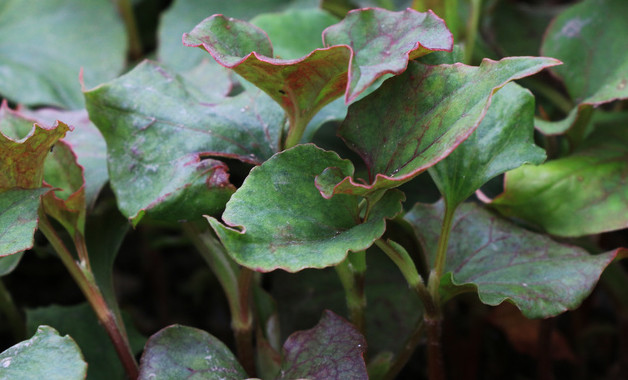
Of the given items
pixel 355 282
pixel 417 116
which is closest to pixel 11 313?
pixel 355 282

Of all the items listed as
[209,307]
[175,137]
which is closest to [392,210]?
[175,137]

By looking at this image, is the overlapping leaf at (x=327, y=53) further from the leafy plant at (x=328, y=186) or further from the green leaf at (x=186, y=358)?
the green leaf at (x=186, y=358)

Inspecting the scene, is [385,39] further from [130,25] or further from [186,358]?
[130,25]

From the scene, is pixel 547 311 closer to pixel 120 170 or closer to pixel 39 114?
pixel 120 170

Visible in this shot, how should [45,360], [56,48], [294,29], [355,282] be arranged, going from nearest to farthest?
[45,360] → [355,282] → [294,29] → [56,48]

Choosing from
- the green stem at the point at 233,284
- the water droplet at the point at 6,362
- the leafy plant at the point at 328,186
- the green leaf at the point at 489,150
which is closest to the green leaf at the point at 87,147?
the leafy plant at the point at 328,186

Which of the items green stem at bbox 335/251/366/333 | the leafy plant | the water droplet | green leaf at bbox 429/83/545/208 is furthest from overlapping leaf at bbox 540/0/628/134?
the water droplet
